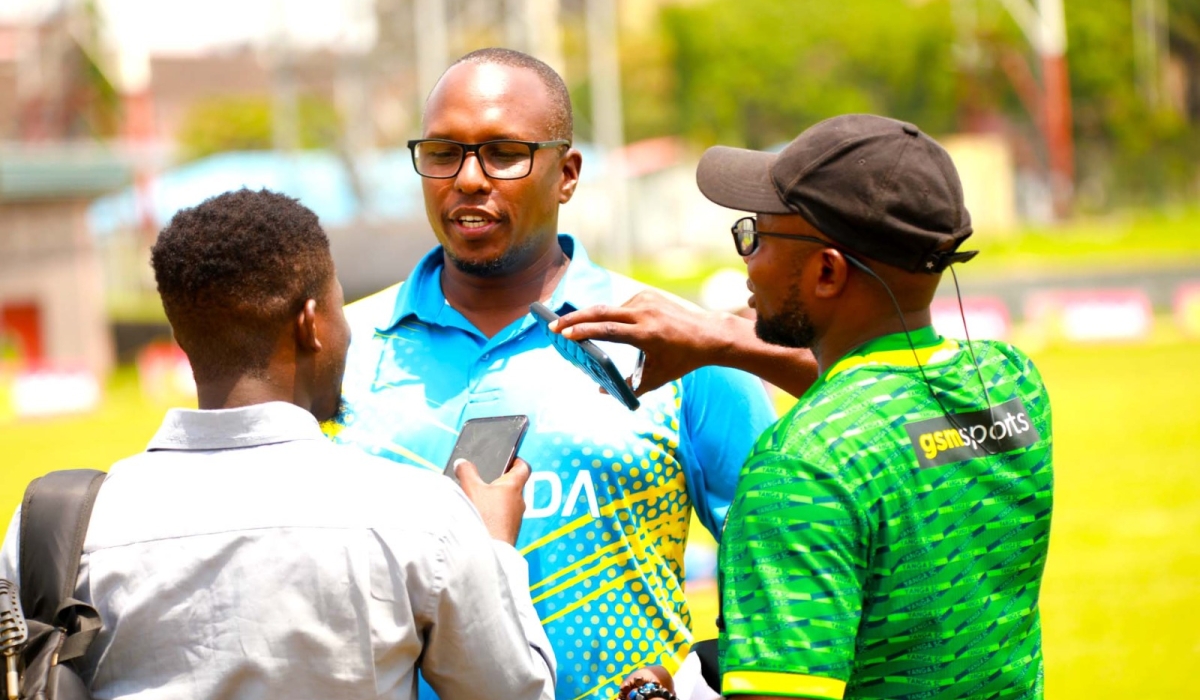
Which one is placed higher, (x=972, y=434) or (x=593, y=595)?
(x=972, y=434)

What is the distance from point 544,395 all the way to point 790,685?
138 centimetres

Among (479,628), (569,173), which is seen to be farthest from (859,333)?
(569,173)

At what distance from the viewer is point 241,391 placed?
2740 millimetres

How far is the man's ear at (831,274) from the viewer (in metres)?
2.62

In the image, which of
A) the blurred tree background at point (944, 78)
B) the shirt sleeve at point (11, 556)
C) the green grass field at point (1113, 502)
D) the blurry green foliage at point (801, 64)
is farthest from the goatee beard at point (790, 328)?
the blurry green foliage at point (801, 64)

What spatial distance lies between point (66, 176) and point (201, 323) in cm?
3089

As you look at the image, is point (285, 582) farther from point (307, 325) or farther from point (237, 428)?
point (307, 325)

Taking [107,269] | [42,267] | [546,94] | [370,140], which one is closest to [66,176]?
[42,267]

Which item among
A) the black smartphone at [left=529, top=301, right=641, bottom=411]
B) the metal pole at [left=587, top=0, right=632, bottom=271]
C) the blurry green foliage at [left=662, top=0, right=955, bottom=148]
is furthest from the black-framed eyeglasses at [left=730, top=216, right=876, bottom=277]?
the blurry green foliage at [left=662, top=0, right=955, bottom=148]

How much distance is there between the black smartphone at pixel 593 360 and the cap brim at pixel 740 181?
0.44 metres

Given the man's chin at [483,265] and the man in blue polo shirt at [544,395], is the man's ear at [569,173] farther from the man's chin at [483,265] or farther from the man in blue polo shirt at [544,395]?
the man's chin at [483,265]

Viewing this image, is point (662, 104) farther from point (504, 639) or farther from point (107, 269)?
point (504, 639)

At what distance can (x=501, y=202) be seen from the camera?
12.1ft

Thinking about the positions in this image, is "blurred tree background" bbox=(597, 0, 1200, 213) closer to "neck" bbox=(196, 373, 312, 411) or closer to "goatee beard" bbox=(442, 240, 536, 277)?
"goatee beard" bbox=(442, 240, 536, 277)
